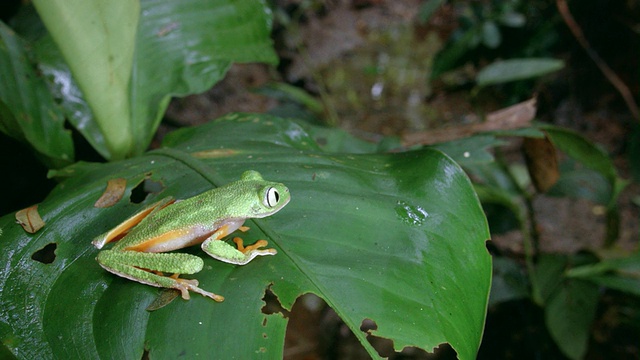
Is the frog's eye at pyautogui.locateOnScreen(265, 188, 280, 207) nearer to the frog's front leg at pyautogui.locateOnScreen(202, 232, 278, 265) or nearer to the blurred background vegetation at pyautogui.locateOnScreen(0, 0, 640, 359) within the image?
the frog's front leg at pyautogui.locateOnScreen(202, 232, 278, 265)

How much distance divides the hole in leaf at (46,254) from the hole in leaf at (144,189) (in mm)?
244

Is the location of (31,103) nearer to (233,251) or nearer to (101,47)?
(101,47)

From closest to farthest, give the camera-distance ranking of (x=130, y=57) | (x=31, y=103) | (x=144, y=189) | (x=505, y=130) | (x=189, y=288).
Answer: (x=189, y=288)
(x=144, y=189)
(x=130, y=57)
(x=31, y=103)
(x=505, y=130)

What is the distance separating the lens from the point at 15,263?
1178 millimetres

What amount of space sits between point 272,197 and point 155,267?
31 centimetres

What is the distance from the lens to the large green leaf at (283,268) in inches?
40.7

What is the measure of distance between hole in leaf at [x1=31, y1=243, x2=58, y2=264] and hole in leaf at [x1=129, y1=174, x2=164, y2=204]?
0.24 m

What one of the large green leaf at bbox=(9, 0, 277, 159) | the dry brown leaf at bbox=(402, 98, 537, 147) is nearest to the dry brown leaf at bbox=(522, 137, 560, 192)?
the dry brown leaf at bbox=(402, 98, 537, 147)

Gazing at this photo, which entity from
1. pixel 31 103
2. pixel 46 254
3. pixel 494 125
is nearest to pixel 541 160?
pixel 494 125

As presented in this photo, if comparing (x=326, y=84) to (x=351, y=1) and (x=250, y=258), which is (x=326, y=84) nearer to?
(x=351, y=1)

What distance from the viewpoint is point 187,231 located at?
125cm

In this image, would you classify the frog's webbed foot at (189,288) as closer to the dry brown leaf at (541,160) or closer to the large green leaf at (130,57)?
the large green leaf at (130,57)

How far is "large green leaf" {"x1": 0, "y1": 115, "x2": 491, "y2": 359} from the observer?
103 cm

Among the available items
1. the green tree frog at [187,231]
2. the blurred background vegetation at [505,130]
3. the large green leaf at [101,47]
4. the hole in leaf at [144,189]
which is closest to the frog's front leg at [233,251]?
the green tree frog at [187,231]
